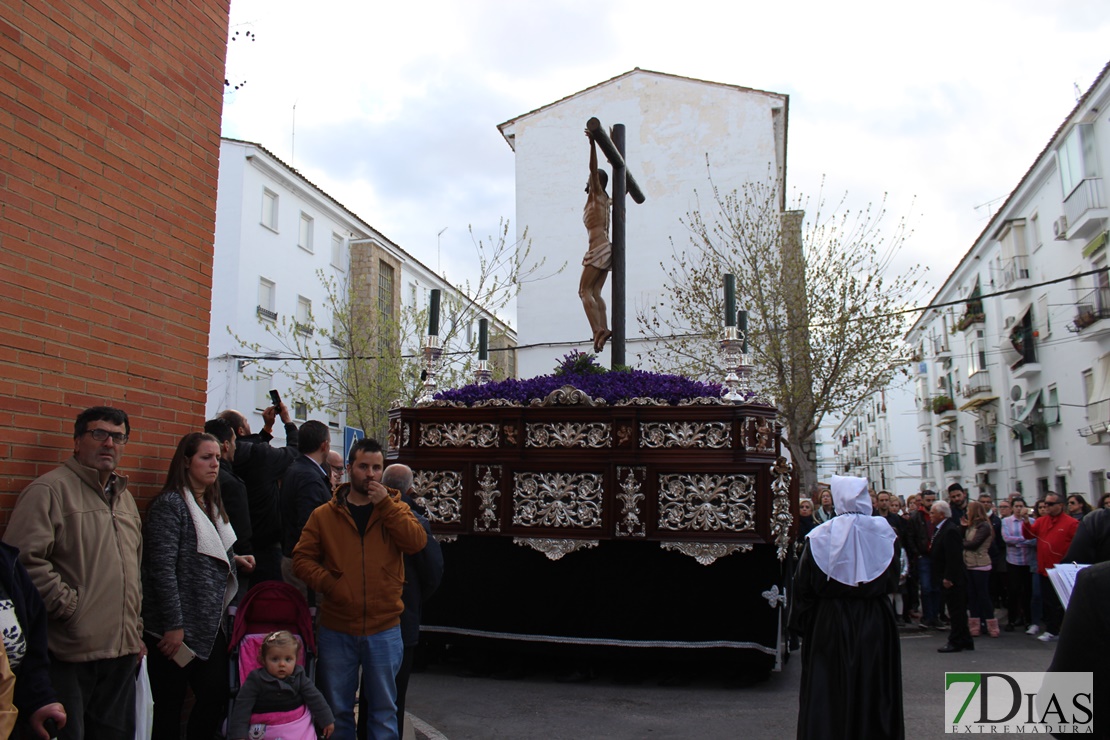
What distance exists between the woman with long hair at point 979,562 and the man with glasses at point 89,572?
33.3 ft

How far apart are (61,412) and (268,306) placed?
2374 centimetres

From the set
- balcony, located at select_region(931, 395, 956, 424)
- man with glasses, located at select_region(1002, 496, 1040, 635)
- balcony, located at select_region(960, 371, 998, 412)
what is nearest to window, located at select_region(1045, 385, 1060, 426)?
balcony, located at select_region(960, 371, 998, 412)

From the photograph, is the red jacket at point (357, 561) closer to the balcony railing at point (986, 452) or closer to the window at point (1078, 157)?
the window at point (1078, 157)

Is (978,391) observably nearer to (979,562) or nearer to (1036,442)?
(1036,442)

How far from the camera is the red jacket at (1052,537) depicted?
11297 mm

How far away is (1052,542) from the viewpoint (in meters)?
11.4

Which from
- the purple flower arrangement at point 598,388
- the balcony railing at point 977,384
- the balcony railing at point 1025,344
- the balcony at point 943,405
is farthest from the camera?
the balcony at point 943,405

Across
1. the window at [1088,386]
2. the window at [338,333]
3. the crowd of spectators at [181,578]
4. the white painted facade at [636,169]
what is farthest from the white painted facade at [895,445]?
the crowd of spectators at [181,578]

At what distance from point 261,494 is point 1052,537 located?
10035 mm

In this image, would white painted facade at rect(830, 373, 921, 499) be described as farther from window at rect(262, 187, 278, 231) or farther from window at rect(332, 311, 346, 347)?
window at rect(262, 187, 278, 231)

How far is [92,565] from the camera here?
4.16 m

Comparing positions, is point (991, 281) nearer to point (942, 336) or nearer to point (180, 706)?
point (942, 336)

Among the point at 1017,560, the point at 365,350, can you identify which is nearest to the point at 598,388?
the point at 1017,560

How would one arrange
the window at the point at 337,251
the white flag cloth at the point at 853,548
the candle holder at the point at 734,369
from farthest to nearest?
the window at the point at 337,251
the candle holder at the point at 734,369
the white flag cloth at the point at 853,548
